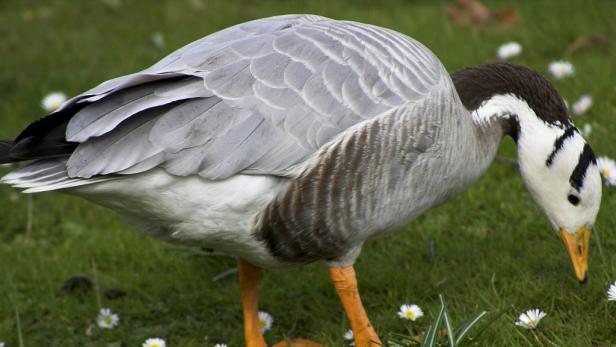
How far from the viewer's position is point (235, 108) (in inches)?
152

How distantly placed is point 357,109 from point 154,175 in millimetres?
910

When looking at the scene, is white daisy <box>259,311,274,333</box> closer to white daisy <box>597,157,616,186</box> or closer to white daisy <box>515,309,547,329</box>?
white daisy <box>515,309,547,329</box>

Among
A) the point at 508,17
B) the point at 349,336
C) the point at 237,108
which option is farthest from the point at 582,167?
the point at 508,17

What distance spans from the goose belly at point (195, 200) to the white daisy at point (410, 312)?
87cm

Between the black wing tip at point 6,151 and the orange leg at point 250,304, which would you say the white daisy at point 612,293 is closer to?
the orange leg at point 250,304

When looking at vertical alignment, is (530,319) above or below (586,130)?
above

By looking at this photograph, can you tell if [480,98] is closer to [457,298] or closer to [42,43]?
[457,298]

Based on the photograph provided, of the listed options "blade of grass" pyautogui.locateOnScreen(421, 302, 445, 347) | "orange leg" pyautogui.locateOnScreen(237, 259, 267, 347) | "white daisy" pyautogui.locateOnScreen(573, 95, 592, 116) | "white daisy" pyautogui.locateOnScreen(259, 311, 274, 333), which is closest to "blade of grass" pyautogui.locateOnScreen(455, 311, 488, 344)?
"blade of grass" pyautogui.locateOnScreen(421, 302, 445, 347)

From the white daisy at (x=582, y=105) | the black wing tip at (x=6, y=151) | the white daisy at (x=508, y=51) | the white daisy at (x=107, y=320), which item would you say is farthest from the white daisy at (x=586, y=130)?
the black wing tip at (x=6, y=151)

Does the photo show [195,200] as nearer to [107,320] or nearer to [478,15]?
[107,320]

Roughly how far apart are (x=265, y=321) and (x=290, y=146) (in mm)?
1328

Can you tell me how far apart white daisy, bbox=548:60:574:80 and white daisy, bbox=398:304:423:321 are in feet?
8.45

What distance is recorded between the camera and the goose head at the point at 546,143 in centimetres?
428

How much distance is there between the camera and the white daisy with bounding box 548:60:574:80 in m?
6.32
